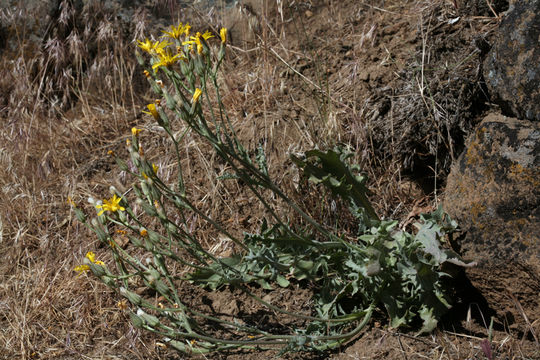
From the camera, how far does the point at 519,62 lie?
8.25 ft

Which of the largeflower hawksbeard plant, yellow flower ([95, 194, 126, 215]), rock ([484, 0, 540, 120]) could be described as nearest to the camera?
the largeflower hawksbeard plant

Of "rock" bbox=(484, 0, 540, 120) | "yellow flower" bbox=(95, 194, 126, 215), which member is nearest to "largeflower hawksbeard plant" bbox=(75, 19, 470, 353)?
"yellow flower" bbox=(95, 194, 126, 215)

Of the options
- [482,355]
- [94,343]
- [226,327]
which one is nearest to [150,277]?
[226,327]

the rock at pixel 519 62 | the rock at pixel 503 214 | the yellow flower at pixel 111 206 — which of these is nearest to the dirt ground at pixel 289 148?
the rock at pixel 503 214

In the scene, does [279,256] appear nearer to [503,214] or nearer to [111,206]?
[111,206]

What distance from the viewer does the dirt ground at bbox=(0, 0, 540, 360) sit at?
2809 mm

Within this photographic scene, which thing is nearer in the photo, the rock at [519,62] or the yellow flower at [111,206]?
the yellow flower at [111,206]

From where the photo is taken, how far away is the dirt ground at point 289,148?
2.81m

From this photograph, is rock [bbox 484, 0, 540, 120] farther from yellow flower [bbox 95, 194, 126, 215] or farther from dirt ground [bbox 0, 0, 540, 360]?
yellow flower [bbox 95, 194, 126, 215]

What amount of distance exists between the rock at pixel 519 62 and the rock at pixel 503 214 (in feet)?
0.29

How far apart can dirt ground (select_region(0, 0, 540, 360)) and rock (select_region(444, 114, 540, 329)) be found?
126 millimetres

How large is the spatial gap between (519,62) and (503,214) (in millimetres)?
688

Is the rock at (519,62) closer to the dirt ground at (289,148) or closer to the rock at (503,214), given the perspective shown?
the rock at (503,214)

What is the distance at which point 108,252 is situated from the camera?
344 centimetres
